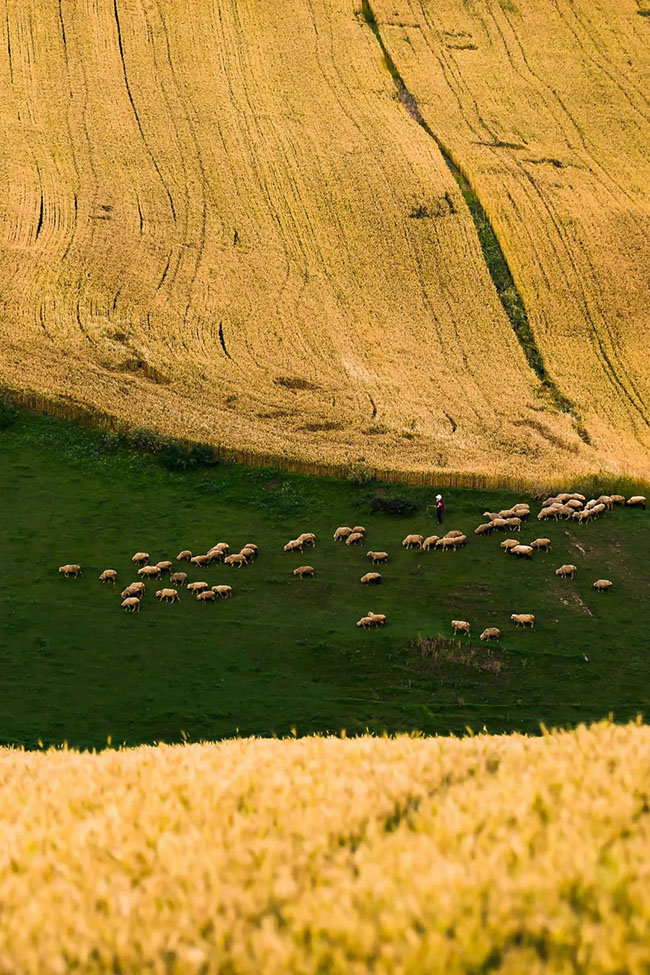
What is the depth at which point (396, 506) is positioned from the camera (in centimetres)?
4047

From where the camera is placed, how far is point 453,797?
836cm

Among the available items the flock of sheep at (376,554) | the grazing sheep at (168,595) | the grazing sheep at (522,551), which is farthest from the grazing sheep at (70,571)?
the grazing sheep at (522,551)

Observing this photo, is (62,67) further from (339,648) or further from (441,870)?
(441,870)

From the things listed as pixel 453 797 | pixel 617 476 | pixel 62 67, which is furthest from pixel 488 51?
pixel 453 797

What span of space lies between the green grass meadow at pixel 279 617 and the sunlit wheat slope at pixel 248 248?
5192mm

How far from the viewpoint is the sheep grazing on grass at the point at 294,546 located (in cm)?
3788

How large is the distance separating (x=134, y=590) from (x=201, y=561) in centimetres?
316

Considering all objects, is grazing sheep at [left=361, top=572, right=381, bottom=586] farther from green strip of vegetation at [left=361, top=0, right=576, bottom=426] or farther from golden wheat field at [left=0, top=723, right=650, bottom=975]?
golden wheat field at [left=0, top=723, right=650, bottom=975]

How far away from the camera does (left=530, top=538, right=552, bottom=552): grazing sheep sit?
37.6 metres

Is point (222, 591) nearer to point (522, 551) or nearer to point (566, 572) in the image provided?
point (522, 551)

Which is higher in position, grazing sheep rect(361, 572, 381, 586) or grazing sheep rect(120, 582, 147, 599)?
grazing sheep rect(120, 582, 147, 599)

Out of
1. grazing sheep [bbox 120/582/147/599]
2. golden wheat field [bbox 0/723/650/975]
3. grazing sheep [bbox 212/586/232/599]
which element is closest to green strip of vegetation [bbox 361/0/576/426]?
grazing sheep [bbox 212/586/232/599]

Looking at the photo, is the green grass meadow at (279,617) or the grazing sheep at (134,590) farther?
the grazing sheep at (134,590)

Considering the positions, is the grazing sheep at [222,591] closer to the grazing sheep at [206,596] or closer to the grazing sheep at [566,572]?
the grazing sheep at [206,596]
